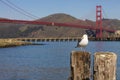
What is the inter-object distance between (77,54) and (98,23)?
4087 inches

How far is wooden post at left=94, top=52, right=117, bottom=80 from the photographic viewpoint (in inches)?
363

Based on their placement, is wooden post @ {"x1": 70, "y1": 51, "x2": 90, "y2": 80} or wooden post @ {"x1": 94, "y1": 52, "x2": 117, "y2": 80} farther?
wooden post @ {"x1": 70, "y1": 51, "x2": 90, "y2": 80}

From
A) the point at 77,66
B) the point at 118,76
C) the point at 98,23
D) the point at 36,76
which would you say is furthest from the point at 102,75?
the point at 98,23

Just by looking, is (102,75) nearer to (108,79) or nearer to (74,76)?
(108,79)

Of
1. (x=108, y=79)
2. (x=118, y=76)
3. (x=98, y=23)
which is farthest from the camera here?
(x=98, y=23)

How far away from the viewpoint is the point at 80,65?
1070cm

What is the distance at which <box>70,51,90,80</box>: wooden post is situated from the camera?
1064 cm

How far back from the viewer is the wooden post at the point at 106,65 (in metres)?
9.23

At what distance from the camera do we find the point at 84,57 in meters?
10.7

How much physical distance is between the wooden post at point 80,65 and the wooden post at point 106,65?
133 centimetres

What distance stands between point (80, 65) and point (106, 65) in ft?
5.05

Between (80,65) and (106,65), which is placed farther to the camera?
(80,65)

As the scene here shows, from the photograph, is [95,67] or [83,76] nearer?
[95,67]

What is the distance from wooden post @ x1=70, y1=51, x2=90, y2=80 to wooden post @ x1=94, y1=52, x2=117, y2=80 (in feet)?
4.37
